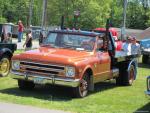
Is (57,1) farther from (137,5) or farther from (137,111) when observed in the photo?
(137,111)

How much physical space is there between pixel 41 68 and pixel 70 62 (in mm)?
778

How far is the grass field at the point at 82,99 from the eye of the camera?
423 inches

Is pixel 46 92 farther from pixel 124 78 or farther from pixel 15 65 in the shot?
pixel 124 78

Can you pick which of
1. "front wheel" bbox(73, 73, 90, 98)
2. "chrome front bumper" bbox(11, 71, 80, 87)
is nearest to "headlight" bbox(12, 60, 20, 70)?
"chrome front bumper" bbox(11, 71, 80, 87)

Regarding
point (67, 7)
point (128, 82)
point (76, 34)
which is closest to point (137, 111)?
point (76, 34)

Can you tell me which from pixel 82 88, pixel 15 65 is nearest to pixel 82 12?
pixel 15 65

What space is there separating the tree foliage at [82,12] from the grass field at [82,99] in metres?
53.0

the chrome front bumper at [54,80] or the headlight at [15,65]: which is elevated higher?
the headlight at [15,65]

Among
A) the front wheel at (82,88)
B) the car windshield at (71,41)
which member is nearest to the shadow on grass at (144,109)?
the front wheel at (82,88)

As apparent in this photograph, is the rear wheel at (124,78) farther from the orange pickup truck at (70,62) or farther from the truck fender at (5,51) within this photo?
the truck fender at (5,51)

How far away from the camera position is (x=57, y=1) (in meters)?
77.5

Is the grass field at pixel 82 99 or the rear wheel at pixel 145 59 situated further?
the rear wheel at pixel 145 59

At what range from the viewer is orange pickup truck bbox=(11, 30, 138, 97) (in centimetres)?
1165

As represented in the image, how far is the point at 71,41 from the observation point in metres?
13.3
